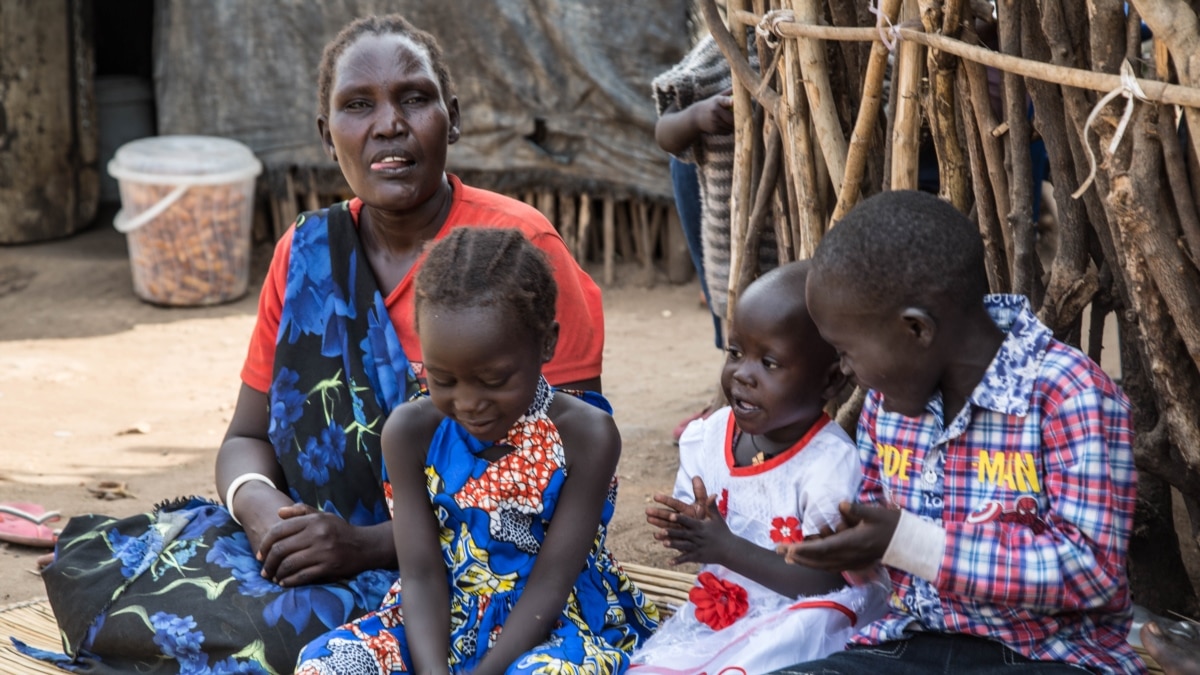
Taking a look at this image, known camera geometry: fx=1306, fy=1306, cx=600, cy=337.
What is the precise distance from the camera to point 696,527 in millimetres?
2086

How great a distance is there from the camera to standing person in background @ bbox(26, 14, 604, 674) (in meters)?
2.31

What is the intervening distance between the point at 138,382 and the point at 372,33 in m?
3.34

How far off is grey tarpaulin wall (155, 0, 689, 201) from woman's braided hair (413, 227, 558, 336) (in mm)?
4611

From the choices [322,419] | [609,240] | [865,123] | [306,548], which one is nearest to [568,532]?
[306,548]

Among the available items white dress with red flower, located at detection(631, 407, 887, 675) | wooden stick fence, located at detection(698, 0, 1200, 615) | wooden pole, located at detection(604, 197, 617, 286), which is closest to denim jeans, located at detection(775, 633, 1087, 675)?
white dress with red flower, located at detection(631, 407, 887, 675)

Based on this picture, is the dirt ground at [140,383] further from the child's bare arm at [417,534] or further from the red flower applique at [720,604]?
the child's bare arm at [417,534]

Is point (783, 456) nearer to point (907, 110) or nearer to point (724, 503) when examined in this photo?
point (724, 503)

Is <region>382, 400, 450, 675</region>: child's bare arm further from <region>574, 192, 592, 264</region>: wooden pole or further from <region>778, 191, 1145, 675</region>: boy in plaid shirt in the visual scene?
<region>574, 192, 592, 264</region>: wooden pole

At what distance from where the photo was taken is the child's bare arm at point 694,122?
343cm

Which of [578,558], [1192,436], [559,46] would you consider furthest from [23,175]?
[1192,436]

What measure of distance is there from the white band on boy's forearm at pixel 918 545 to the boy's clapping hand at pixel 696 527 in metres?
0.35

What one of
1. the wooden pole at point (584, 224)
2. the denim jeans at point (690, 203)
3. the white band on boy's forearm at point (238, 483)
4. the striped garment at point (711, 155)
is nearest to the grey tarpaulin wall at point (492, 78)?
the wooden pole at point (584, 224)

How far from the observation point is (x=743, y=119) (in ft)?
9.76

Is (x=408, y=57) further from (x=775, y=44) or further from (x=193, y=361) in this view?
(x=193, y=361)
